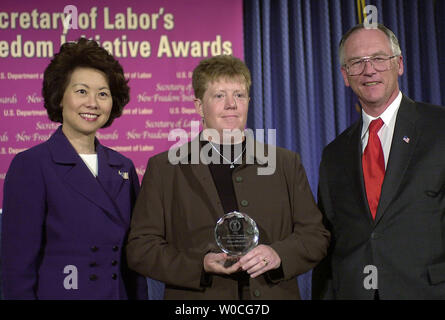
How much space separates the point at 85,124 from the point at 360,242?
44.8 inches

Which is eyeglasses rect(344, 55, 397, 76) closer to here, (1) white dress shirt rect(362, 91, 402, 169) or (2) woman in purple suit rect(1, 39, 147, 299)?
(1) white dress shirt rect(362, 91, 402, 169)

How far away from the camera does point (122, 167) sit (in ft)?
6.95

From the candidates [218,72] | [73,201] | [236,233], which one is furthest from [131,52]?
[236,233]

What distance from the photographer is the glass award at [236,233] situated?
1.70 meters

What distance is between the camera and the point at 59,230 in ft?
6.11

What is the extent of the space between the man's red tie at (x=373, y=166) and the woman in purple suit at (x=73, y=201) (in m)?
0.94

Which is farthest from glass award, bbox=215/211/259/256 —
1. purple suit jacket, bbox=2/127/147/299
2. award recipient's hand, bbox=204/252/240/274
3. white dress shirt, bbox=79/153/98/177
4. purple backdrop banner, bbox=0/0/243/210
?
purple backdrop banner, bbox=0/0/243/210

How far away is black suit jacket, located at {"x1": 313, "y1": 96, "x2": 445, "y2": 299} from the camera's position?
1.85 metres

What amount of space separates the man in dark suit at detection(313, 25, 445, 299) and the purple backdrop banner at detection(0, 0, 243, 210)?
4.91ft

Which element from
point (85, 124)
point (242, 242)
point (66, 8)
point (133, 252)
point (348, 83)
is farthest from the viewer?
point (66, 8)

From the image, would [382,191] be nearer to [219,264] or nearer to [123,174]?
[219,264]

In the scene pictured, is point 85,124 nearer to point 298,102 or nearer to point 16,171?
point 16,171

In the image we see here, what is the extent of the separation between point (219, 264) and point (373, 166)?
73cm

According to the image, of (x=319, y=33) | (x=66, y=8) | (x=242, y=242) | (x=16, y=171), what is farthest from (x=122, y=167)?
(x=319, y=33)
